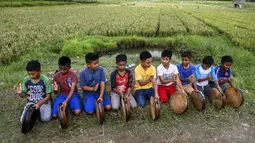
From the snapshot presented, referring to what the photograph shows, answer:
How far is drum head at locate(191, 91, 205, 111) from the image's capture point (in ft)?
13.1

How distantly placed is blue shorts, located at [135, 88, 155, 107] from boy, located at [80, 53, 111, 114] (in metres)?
0.59

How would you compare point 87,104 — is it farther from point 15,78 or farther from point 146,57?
point 15,78

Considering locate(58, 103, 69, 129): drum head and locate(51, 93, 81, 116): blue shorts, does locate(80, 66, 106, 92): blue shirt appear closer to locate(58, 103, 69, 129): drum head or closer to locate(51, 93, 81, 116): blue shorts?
locate(51, 93, 81, 116): blue shorts

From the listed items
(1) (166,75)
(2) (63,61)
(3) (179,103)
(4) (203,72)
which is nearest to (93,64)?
(2) (63,61)

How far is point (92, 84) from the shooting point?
163 inches

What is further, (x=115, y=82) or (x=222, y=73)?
(x=222, y=73)

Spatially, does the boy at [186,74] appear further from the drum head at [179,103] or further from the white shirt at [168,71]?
the drum head at [179,103]

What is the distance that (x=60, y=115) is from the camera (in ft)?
11.5

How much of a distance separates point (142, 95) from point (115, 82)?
24.8 inches

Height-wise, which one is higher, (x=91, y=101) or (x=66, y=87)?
(x=66, y=87)

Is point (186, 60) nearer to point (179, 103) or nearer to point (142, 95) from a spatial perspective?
point (179, 103)

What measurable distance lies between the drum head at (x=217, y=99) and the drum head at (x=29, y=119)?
3.33 metres

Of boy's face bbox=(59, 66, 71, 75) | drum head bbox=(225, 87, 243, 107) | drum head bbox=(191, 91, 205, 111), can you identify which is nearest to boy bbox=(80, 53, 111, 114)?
boy's face bbox=(59, 66, 71, 75)

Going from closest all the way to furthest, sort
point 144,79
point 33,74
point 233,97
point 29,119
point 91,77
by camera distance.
Answer: point 29,119, point 33,74, point 91,77, point 233,97, point 144,79
